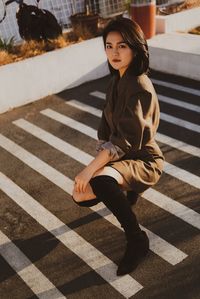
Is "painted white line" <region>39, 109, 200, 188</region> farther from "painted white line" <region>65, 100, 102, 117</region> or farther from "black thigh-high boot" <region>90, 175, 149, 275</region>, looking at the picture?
"black thigh-high boot" <region>90, 175, 149, 275</region>

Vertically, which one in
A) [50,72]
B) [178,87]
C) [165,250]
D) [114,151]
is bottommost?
[165,250]

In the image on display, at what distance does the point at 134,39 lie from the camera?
10.3ft

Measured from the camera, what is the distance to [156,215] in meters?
4.30

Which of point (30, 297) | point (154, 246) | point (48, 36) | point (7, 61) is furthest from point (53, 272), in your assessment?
point (48, 36)

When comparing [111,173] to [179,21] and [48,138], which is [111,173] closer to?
[48,138]

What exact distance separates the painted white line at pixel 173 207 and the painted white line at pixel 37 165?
108 centimetres

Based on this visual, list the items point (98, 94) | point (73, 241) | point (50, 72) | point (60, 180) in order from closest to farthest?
point (73, 241)
point (60, 180)
point (98, 94)
point (50, 72)

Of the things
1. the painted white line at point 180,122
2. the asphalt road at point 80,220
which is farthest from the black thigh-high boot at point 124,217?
the painted white line at point 180,122

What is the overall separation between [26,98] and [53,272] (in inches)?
188

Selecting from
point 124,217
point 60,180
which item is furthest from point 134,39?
point 60,180

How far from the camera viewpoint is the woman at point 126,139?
3217mm

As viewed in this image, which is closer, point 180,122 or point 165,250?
point 165,250

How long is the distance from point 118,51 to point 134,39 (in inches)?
6.5

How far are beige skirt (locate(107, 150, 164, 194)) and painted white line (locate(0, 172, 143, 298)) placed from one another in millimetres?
841
